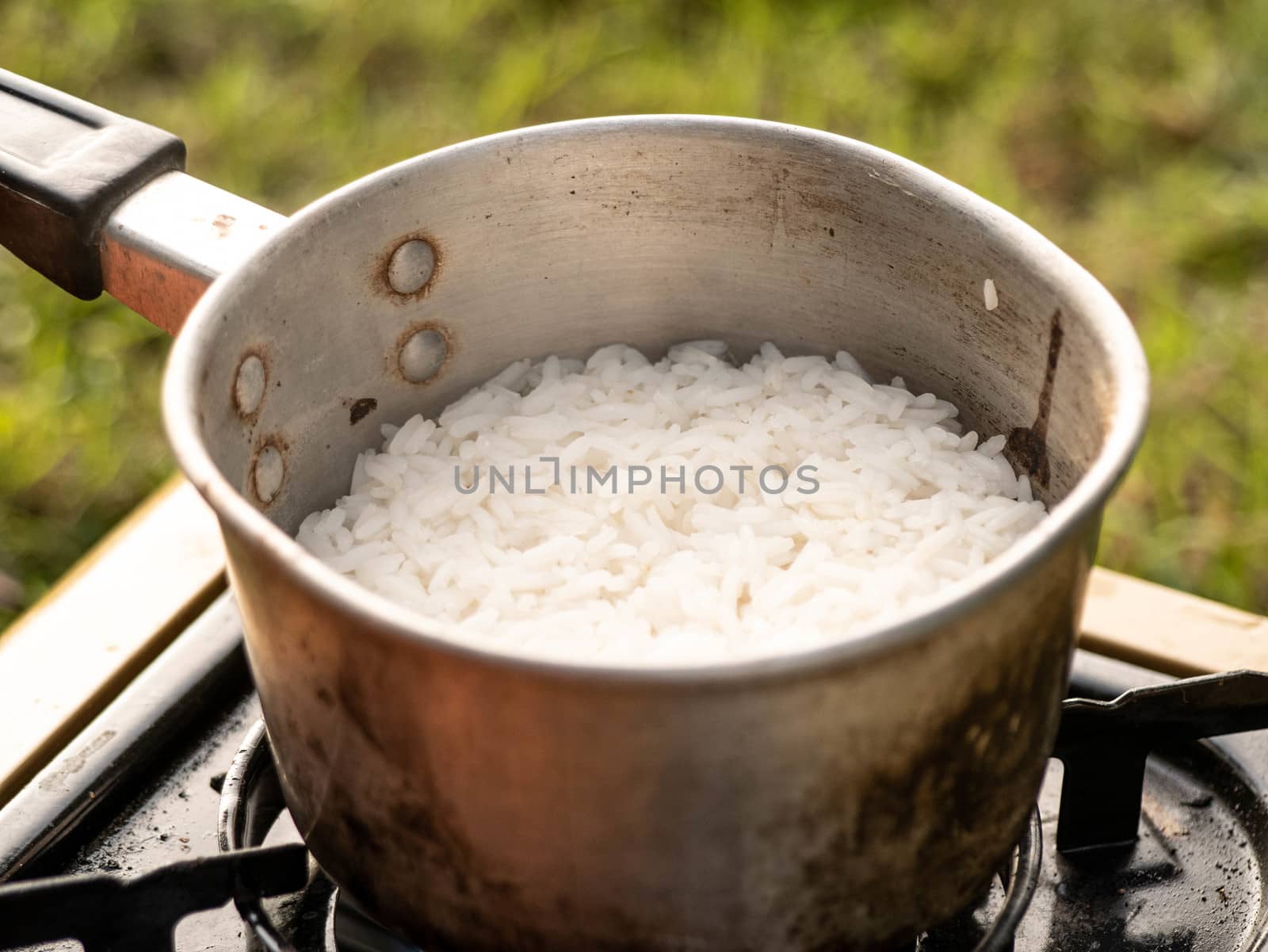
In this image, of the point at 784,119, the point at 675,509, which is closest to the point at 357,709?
the point at 675,509

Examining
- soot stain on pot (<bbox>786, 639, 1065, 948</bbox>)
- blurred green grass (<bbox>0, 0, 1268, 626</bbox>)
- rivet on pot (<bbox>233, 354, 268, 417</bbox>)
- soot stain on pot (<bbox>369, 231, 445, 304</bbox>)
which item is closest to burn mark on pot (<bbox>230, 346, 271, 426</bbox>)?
rivet on pot (<bbox>233, 354, 268, 417</bbox>)

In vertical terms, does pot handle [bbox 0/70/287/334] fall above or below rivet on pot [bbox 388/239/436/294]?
above

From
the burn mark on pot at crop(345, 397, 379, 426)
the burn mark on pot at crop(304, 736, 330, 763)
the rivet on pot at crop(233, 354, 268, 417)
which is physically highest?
the rivet on pot at crop(233, 354, 268, 417)

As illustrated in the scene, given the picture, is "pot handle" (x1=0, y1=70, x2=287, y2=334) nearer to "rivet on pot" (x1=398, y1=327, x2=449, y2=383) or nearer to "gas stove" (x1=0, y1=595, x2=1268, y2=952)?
"rivet on pot" (x1=398, y1=327, x2=449, y2=383)

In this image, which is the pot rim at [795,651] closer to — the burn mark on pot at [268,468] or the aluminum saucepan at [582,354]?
the aluminum saucepan at [582,354]

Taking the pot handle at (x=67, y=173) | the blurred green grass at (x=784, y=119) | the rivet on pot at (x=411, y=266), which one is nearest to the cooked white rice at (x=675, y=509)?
the rivet on pot at (x=411, y=266)

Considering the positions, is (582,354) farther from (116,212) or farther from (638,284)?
(116,212)
